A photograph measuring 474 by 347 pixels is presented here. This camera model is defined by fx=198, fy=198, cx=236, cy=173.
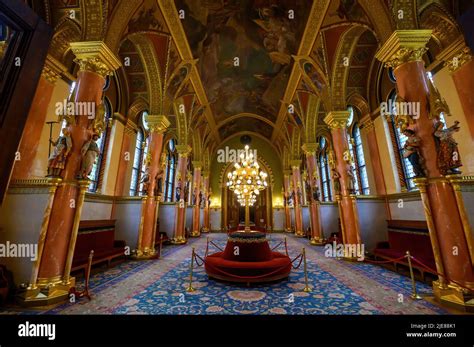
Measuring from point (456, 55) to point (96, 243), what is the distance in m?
13.4

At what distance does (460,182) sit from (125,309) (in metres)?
6.94

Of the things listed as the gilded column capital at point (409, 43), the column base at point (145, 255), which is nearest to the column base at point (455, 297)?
the gilded column capital at point (409, 43)

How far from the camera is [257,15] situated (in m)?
9.77

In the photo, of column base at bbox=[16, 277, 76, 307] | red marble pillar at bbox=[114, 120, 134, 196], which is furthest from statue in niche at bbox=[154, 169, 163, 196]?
column base at bbox=[16, 277, 76, 307]

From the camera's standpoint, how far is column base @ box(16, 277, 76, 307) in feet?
12.1

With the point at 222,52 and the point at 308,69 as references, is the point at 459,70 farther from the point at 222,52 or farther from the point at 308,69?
the point at 222,52

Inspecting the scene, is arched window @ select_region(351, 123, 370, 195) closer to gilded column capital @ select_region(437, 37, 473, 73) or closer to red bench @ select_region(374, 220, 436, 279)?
red bench @ select_region(374, 220, 436, 279)

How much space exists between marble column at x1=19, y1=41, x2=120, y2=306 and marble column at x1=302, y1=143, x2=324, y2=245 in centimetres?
1099

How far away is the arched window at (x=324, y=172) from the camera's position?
51.6ft

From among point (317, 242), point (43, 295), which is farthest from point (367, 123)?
point (43, 295)

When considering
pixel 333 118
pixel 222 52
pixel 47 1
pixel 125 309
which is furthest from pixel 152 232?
pixel 222 52

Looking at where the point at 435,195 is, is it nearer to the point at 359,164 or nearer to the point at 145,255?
the point at 359,164

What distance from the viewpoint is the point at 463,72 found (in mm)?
5949

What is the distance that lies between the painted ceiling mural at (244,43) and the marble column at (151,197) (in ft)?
15.1
